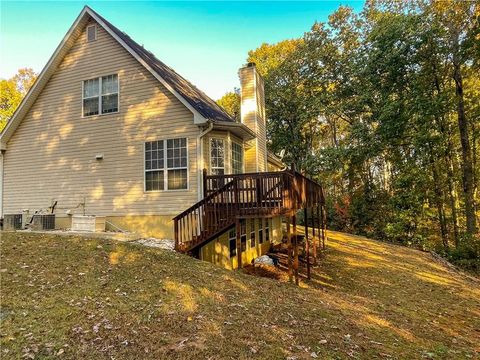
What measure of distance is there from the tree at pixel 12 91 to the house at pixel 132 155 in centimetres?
2911

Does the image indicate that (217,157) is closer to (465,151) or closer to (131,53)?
(131,53)

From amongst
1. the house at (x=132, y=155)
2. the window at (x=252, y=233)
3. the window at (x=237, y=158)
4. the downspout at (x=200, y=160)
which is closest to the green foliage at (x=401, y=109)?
the house at (x=132, y=155)

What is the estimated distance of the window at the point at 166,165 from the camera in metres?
10.9

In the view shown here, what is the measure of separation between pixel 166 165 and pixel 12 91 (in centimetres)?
3699

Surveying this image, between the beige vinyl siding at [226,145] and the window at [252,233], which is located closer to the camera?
the beige vinyl siding at [226,145]

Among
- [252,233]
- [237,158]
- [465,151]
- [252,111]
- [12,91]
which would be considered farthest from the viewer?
[12,91]

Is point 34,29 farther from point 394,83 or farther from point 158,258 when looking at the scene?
point 394,83

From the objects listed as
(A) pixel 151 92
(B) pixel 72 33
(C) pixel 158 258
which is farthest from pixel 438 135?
(B) pixel 72 33

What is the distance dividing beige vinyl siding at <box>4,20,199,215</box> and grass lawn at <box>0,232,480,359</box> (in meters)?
3.22

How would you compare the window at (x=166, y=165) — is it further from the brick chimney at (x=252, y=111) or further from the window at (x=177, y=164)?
the brick chimney at (x=252, y=111)

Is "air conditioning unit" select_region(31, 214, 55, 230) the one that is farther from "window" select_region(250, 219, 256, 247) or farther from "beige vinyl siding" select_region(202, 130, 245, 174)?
"window" select_region(250, 219, 256, 247)

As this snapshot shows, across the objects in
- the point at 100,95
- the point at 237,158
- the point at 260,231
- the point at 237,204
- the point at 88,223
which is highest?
the point at 100,95

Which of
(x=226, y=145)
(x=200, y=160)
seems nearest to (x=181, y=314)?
(x=200, y=160)

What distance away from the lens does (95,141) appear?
39.8ft
